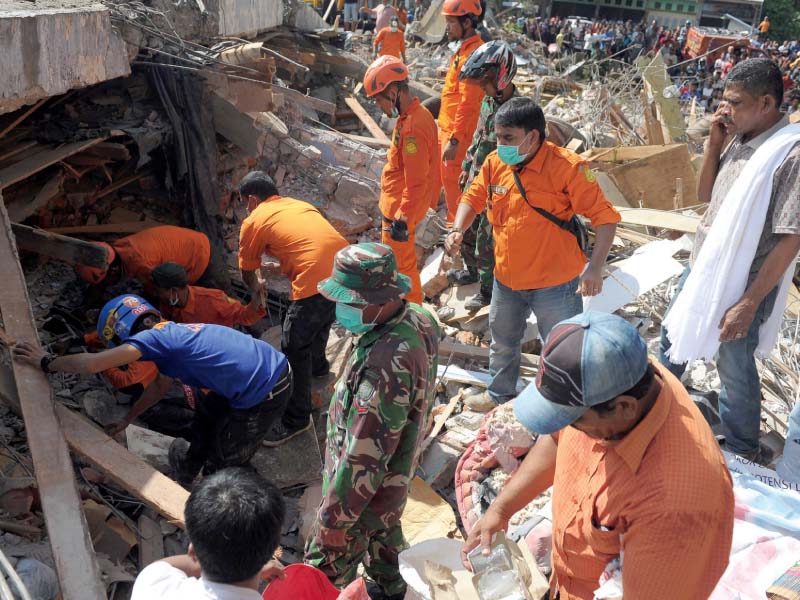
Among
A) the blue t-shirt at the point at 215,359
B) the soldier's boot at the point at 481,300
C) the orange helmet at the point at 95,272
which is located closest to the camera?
the blue t-shirt at the point at 215,359

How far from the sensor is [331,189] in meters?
7.59

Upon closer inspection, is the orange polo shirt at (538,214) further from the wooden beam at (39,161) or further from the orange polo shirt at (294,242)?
the wooden beam at (39,161)

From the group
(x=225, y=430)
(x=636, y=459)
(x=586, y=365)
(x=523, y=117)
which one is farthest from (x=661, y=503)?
(x=225, y=430)

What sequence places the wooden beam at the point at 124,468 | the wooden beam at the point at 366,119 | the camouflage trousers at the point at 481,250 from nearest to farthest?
1. the wooden beam at the point at 124,468
2. the camouflage trousers at the point at 481,250
3. the wooden beam at the point at 366,119

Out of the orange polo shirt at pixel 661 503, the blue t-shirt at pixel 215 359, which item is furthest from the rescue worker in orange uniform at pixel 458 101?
the orange polo shirt at pixel 661 503

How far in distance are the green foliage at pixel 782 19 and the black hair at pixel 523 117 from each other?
3640cm

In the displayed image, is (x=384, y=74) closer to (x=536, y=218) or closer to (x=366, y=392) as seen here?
(x=536, y=218)

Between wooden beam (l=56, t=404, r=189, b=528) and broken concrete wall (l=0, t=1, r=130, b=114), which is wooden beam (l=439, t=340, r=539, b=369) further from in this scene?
broken concrete wall (l=0, t=1, r=130, b=114)

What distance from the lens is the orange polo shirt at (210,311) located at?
5.19 meters

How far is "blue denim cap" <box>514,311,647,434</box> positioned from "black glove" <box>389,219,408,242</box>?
3.35 meters

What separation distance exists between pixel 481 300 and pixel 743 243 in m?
2.75


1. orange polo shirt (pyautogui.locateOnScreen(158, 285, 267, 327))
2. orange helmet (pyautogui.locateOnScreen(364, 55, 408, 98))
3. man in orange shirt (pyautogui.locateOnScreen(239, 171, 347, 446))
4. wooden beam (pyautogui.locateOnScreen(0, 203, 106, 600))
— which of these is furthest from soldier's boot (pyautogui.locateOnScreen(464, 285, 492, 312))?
wooden beam (pyautogui.locateOnScreen(0, 203, 106, 600))

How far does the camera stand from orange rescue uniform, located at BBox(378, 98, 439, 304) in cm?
493

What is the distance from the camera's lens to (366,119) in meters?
9.95
